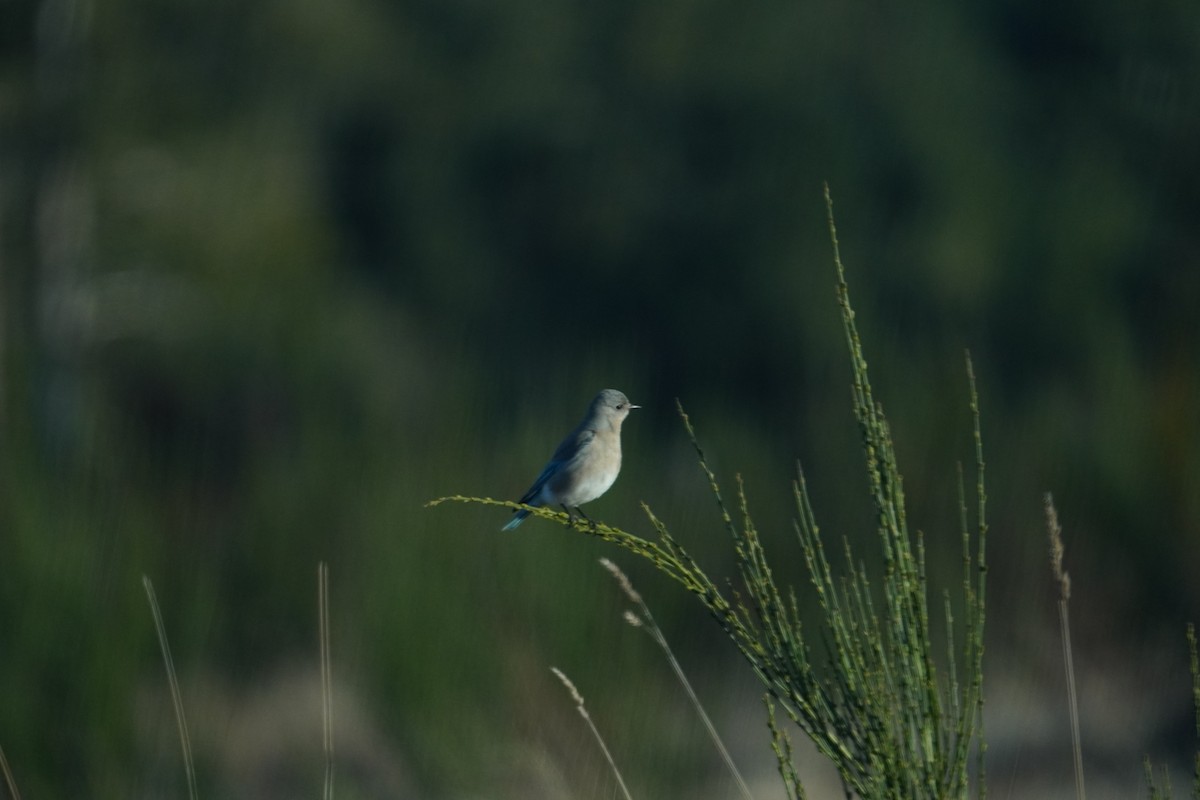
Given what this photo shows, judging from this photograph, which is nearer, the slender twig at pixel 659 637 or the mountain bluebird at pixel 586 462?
the slender twig at pixel 659 637

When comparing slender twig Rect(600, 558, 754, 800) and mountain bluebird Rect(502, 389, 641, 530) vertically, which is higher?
slender twig Rect(600, 558, 754, 800)

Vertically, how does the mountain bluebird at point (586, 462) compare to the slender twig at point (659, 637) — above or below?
below

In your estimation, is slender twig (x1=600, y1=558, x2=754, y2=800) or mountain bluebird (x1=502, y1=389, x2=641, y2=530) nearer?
slender twig (x1=600, y1=558, x2=754, y2=800)

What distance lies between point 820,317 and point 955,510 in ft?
12.5

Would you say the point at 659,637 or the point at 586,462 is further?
the point at 586,462

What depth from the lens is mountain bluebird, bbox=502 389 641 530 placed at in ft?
10.8

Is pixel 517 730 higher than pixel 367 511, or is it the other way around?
pixel 367 511

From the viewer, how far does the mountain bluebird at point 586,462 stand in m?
3.28

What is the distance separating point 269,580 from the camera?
18.3 feet

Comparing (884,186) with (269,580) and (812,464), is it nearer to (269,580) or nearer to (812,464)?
(812,464)

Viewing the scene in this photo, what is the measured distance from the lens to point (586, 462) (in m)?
3.31

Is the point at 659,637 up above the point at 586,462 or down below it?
above

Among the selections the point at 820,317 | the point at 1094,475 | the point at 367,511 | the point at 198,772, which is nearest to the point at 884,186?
the point at 820,317

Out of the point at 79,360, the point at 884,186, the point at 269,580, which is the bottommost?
the point at 79,360
